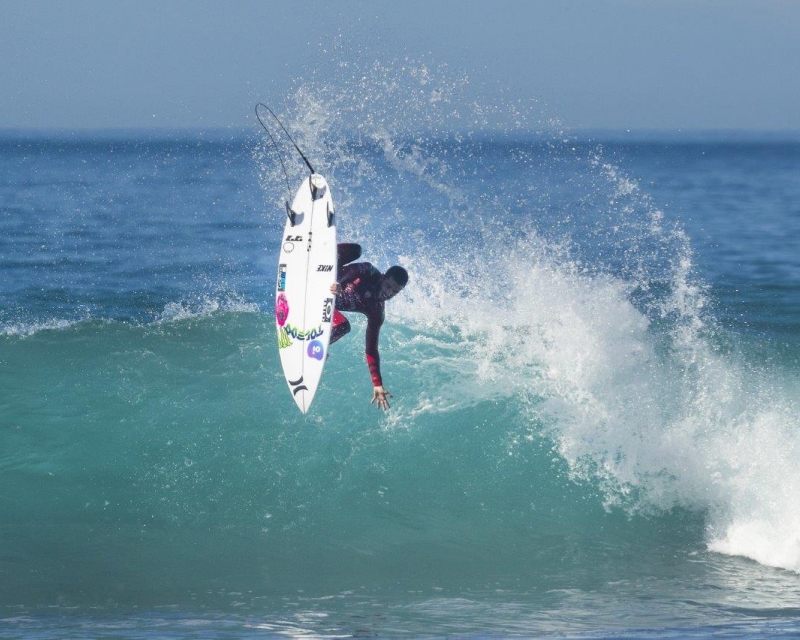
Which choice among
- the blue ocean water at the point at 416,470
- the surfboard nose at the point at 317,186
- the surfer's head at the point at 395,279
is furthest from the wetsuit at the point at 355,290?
the blue ocean water at the point at 416,470

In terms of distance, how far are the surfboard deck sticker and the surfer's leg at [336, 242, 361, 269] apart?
0.16 m

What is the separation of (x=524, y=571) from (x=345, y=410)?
9.69 feet

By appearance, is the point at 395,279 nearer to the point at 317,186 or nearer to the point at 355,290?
the point at 355,290

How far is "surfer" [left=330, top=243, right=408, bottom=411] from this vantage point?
8.45 meters

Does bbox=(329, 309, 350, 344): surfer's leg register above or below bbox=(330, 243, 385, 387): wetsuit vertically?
below

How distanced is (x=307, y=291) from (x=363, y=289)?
487 millimetres

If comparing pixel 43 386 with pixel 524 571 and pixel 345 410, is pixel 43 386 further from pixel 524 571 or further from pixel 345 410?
pixel 524 571

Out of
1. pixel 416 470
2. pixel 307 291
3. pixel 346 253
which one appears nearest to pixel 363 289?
pixel 346 253

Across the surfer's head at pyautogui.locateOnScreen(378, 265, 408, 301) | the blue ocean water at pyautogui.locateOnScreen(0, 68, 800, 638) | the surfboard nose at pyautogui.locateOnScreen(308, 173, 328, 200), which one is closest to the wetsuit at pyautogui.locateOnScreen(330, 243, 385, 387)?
the surfer's head at pyautogui.locateOnScreen(378, 265, 408, 301)

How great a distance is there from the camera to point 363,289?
28.7ft

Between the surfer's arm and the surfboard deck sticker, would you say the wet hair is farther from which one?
the surfboard deck sticker

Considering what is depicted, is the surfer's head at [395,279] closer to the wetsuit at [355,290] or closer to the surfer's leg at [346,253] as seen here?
the wetsuit at [355,290]

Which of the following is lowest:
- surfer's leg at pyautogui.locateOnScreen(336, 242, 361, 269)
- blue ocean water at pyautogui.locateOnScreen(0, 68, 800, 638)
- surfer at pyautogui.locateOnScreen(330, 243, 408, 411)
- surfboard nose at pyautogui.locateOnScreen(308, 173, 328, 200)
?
blue ocean water at pyautogui.locateOnScreen(0, 68, 800, 638)

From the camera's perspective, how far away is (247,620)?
274 inches
